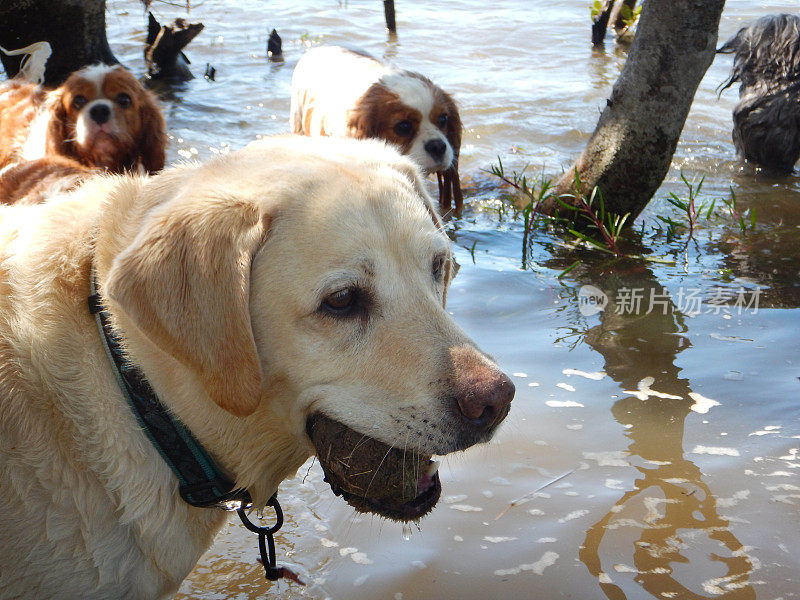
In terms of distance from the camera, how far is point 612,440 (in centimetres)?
370

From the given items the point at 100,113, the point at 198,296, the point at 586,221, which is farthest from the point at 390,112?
A: the point at 198,296

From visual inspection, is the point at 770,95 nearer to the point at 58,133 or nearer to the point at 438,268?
the point at 58,133

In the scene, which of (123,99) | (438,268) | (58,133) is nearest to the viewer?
(438,268)

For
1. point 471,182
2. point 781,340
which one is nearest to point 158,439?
point 781,340

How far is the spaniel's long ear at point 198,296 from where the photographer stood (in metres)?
2.06

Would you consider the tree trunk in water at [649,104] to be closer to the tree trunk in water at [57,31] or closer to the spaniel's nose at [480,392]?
the spaniel's nose at [480,392]

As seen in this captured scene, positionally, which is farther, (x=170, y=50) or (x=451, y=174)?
(x=170, y=50)

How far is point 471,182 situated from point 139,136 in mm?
3068

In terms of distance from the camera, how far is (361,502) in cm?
242

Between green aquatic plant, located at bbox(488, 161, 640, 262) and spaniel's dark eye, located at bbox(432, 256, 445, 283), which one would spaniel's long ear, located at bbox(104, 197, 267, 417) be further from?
green aquatic plant, located at bbox(488, 161, 640, 262)

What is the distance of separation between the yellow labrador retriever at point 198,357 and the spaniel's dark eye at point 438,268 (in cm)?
18

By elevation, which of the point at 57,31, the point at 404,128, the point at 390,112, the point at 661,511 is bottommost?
the point at 661,511

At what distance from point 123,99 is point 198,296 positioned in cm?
443
